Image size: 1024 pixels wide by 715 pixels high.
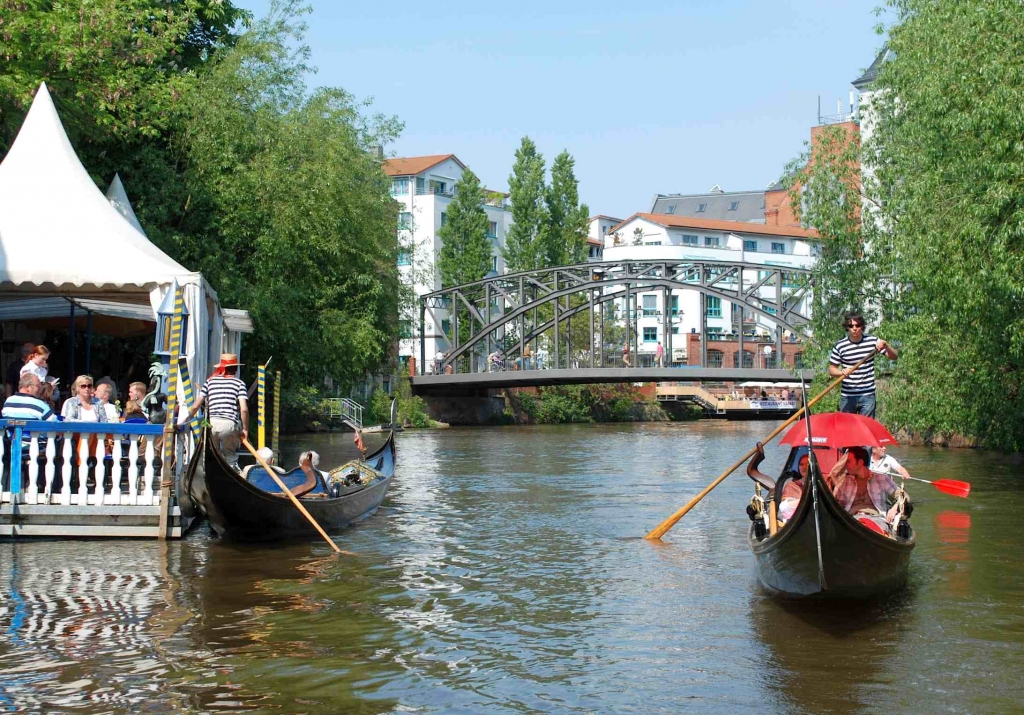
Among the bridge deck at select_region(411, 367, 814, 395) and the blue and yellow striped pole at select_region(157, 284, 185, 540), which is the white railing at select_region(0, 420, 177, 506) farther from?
the bridge deck at select_region(411, 367, 814, 395)

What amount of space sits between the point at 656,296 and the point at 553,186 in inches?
656

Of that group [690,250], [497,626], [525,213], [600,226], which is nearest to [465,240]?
[525,213]

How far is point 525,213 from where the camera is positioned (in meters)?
53.4

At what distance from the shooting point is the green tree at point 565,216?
53.4 meters

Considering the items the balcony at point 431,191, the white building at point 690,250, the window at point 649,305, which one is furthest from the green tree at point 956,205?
the window at point 649,305

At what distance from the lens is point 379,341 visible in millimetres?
26844

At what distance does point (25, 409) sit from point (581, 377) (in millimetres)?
29518

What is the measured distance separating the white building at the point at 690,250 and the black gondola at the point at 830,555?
5567 cm

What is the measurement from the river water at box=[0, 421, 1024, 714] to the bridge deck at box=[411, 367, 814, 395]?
2371 centimetres

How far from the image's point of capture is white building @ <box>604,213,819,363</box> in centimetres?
6638

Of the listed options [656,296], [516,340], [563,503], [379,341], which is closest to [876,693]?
[563,503]

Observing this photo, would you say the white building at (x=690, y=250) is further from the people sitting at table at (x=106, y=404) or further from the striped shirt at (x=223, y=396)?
the people sitting at table at (x=106, y=404)

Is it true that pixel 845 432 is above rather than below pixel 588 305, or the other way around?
below

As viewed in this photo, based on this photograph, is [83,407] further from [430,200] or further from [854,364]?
[430,200]
